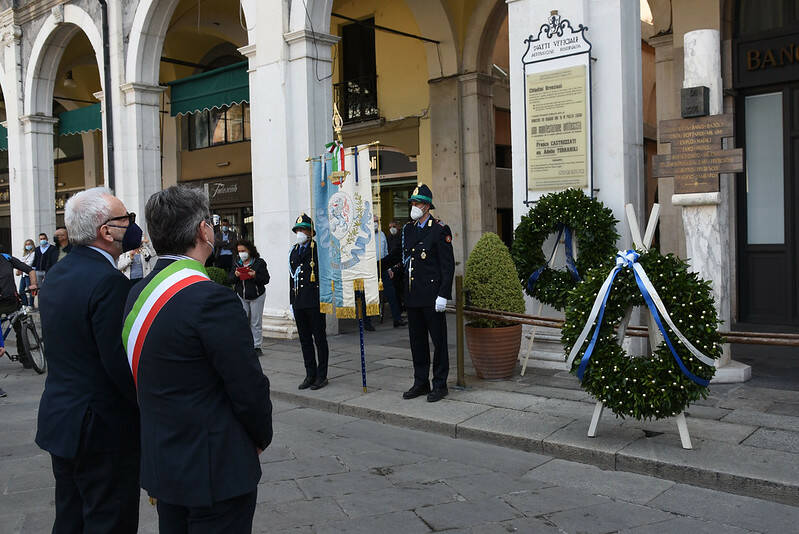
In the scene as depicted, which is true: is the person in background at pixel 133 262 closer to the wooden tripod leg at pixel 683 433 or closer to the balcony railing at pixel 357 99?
the wooden tripod leg at pixel 683 433

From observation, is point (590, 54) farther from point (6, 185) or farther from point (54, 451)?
point (6, 185)

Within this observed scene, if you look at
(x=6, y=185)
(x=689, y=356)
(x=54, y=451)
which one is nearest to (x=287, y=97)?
(x=689, y=356)

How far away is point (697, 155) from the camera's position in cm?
711

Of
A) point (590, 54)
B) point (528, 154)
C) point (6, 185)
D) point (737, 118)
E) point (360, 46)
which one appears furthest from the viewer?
point (6, 185)

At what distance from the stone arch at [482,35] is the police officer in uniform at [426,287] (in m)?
9.04

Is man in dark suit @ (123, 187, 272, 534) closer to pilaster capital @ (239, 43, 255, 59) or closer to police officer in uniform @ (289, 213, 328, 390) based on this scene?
police officer in uniform @ (289, 213, 328, 390)

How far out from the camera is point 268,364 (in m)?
9.46

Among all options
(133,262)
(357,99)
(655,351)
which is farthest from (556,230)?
(357,99)

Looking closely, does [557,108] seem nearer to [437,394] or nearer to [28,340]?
[437,394]

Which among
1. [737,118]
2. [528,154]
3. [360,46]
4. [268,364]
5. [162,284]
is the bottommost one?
[268,364]

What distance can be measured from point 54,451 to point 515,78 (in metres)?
6.83

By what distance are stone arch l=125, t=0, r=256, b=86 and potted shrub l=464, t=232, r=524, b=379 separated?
10.5 m

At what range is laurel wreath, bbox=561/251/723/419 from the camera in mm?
5027

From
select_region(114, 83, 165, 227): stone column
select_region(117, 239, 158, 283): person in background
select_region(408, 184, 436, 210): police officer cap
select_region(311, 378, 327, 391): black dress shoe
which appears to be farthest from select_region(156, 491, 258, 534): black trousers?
select_region(114, 83, 165, 227): stone column
